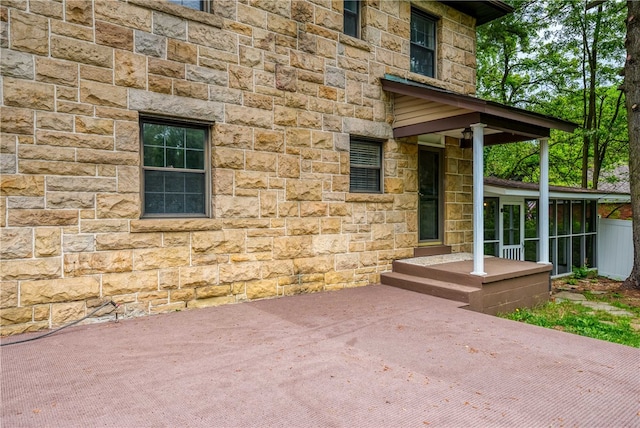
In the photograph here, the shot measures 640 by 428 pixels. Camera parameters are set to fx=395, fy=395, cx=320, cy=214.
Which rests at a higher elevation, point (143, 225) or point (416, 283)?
point (143, 225)

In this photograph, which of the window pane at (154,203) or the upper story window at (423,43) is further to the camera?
the upper story window at (423,43)

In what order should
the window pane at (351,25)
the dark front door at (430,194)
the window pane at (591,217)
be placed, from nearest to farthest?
the window pane at (351,25) → the dark front door at (430,194) → the window pane at (591,217)

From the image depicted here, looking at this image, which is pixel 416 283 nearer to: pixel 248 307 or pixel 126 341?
pixel 248 307

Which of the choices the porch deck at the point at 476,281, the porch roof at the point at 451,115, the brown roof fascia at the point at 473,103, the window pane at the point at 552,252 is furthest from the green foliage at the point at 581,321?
the window pane at the point at 552,252

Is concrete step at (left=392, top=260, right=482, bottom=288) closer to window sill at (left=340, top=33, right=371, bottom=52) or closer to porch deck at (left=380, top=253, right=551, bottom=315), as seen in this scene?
porch deck at (left=380, top=253, right=551, bottom=315)

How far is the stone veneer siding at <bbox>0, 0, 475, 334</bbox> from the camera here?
417 cm

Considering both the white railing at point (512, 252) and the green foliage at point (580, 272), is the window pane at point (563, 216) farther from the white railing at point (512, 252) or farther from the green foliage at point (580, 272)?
the white railing at point (512, 252)

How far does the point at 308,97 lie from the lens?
20.2ft

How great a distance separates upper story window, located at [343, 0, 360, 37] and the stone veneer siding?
19 centimetres

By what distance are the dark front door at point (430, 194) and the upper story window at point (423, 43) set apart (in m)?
1.68

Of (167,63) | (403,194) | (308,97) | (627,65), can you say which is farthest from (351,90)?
(627,65)

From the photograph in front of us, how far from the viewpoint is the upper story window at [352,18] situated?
22.6ft

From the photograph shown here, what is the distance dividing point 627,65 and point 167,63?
32.4 feet

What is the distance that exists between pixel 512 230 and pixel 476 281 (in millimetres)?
4885
